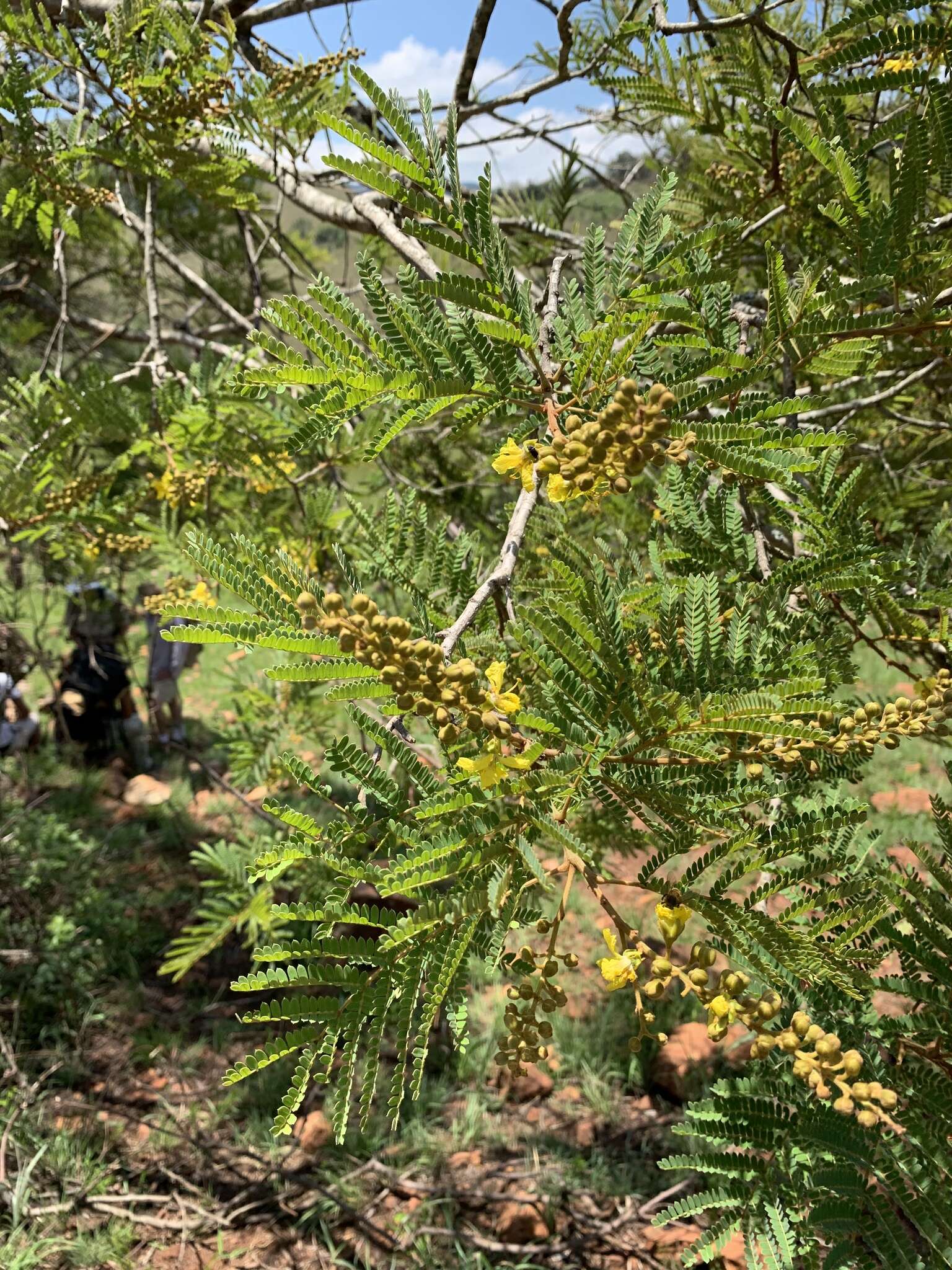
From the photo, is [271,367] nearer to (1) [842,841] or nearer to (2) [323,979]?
(2) [323,979]

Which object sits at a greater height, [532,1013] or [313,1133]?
[532,1013]

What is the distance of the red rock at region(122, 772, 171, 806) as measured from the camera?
5.73 m

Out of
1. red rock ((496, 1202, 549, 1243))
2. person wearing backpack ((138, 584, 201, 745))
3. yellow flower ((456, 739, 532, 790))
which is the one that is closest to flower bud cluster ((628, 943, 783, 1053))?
yellow flower ((456, 739, 532, 790))

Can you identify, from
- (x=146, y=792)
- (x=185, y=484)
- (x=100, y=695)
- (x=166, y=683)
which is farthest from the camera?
(x=100, y=695)

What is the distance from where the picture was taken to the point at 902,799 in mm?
5254

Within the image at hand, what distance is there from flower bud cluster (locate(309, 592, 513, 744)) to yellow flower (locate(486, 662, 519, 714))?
0.04 meters

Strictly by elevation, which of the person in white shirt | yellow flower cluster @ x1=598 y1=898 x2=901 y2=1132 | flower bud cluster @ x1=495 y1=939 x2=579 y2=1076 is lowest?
the person in white shirt

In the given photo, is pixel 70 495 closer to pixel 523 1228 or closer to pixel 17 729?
pixel 523 1228

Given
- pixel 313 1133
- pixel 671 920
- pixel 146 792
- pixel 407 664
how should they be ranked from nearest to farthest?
pixel 407 664
pixel 671 920
pixel 313 1133
pixel 146 792

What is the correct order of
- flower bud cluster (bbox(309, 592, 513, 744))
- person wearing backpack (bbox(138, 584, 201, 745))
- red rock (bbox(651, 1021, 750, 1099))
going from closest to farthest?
flower bud cluster (bbox(309, 592, 513, 744)) → red rock (bbox(651, 1021, 750, 1099)) → person wearing backpack (bbox(138, 584, 201, 745))

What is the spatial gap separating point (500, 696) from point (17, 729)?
564 centimetres

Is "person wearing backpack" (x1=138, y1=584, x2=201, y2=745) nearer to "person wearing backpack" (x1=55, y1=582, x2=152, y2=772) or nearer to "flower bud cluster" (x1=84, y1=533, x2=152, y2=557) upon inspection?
"person wearing backpack" (x1=55, y1=582, x2=152, y2=772)

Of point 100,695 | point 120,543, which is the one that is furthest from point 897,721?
point 100,695

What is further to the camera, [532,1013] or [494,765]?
[532,1013]
